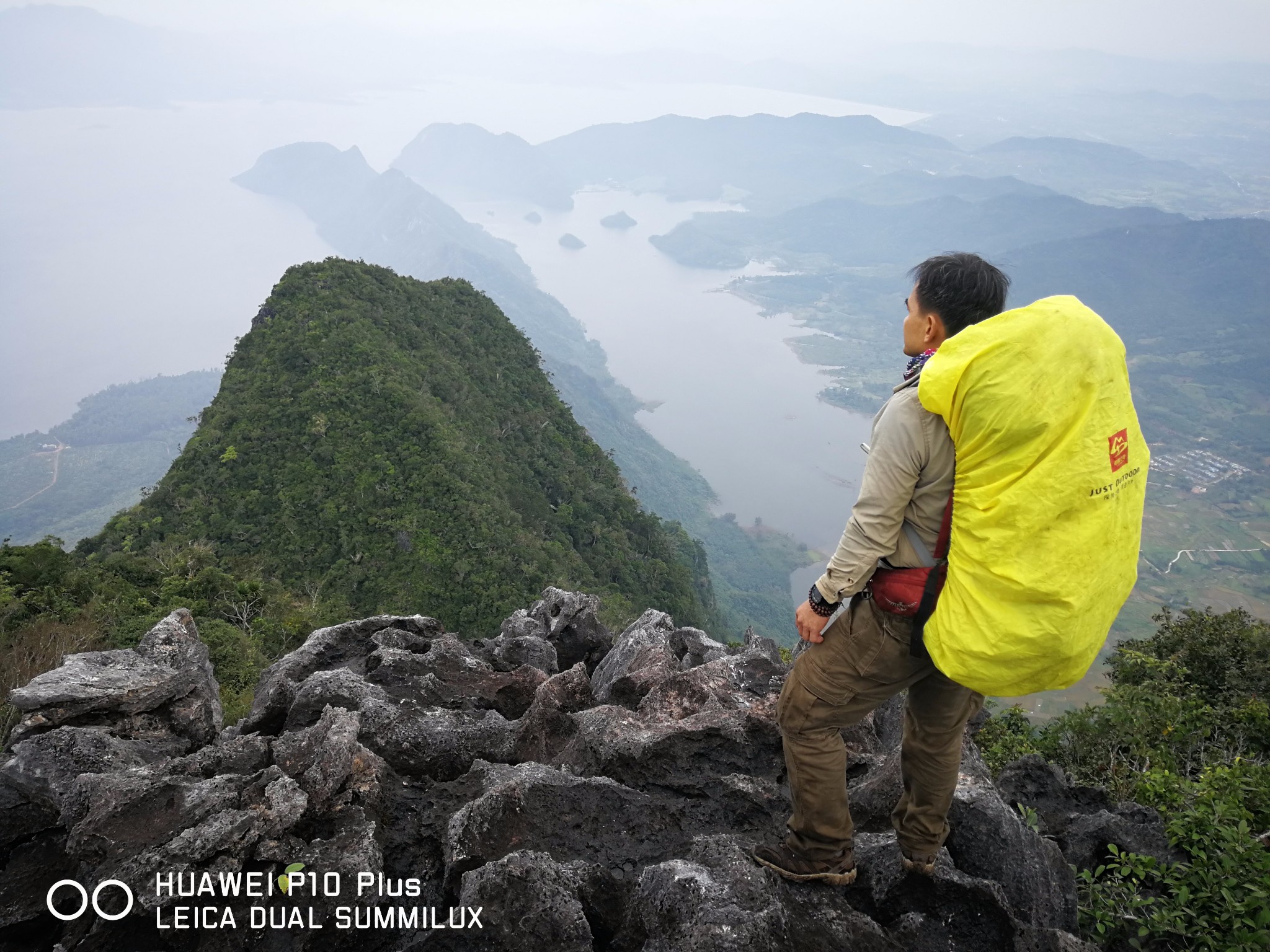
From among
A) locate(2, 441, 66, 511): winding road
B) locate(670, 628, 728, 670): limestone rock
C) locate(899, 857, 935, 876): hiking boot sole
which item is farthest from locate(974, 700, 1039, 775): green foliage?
locate(2, 441, 66, 511): winding road

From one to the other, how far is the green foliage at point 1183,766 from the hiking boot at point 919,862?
3.84 ft

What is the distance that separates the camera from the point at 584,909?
4410 millimetres

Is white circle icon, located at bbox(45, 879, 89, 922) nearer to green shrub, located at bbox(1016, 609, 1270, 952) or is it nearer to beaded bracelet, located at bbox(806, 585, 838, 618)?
beaded bracelet, located at bbox(806, 585, 838, 618)

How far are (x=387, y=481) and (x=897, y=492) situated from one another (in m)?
32.3

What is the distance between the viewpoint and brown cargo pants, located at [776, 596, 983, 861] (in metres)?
3.70

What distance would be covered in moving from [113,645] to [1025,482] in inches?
651

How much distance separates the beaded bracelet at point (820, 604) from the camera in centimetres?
371

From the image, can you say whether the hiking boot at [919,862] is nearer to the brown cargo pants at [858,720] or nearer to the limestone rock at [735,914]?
the brown cargo pants at [858,720]

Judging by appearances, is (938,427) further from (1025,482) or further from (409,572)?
(409,572)

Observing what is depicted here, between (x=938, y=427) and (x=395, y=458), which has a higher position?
(x=938, y=427)

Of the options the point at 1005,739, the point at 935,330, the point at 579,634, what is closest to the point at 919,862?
the point at 935,330

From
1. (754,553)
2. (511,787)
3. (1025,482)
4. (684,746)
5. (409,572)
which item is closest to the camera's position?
(1025,482)

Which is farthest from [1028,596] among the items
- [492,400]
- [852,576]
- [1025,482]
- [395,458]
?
[492,400]

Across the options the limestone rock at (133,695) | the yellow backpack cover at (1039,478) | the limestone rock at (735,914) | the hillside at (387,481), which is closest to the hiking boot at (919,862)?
the limestone rock at (735,914)
